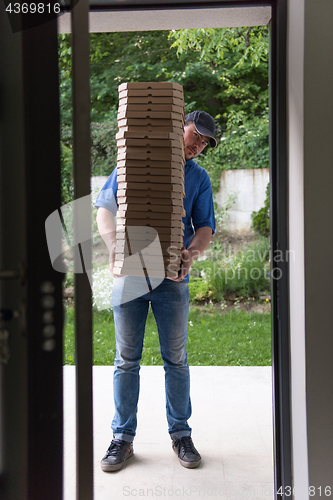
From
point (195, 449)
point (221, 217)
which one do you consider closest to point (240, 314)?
point (221, 217)

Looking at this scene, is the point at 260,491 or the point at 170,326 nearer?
the point at 260,491

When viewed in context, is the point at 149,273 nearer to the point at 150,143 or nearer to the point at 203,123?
the point at 150,143

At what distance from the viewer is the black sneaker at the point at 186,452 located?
76.3 inches

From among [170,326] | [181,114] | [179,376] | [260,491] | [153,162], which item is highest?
[181,114]

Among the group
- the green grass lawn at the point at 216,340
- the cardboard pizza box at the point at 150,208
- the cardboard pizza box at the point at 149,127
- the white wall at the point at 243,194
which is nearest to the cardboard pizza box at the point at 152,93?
the cardboard pizza box at the point at 149,127

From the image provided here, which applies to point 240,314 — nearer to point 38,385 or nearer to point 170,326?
point 170,326

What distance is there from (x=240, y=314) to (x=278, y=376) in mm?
3761

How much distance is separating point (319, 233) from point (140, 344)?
3.30 feet

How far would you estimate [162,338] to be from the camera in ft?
6.58

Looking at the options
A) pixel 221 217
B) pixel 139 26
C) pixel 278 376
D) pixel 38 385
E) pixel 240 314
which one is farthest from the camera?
pixel 221 217

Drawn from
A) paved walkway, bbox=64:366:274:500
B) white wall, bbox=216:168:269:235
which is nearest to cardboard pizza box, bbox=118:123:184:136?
paved walkway, bbox=64:366:274:500

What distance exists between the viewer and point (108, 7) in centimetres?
170
